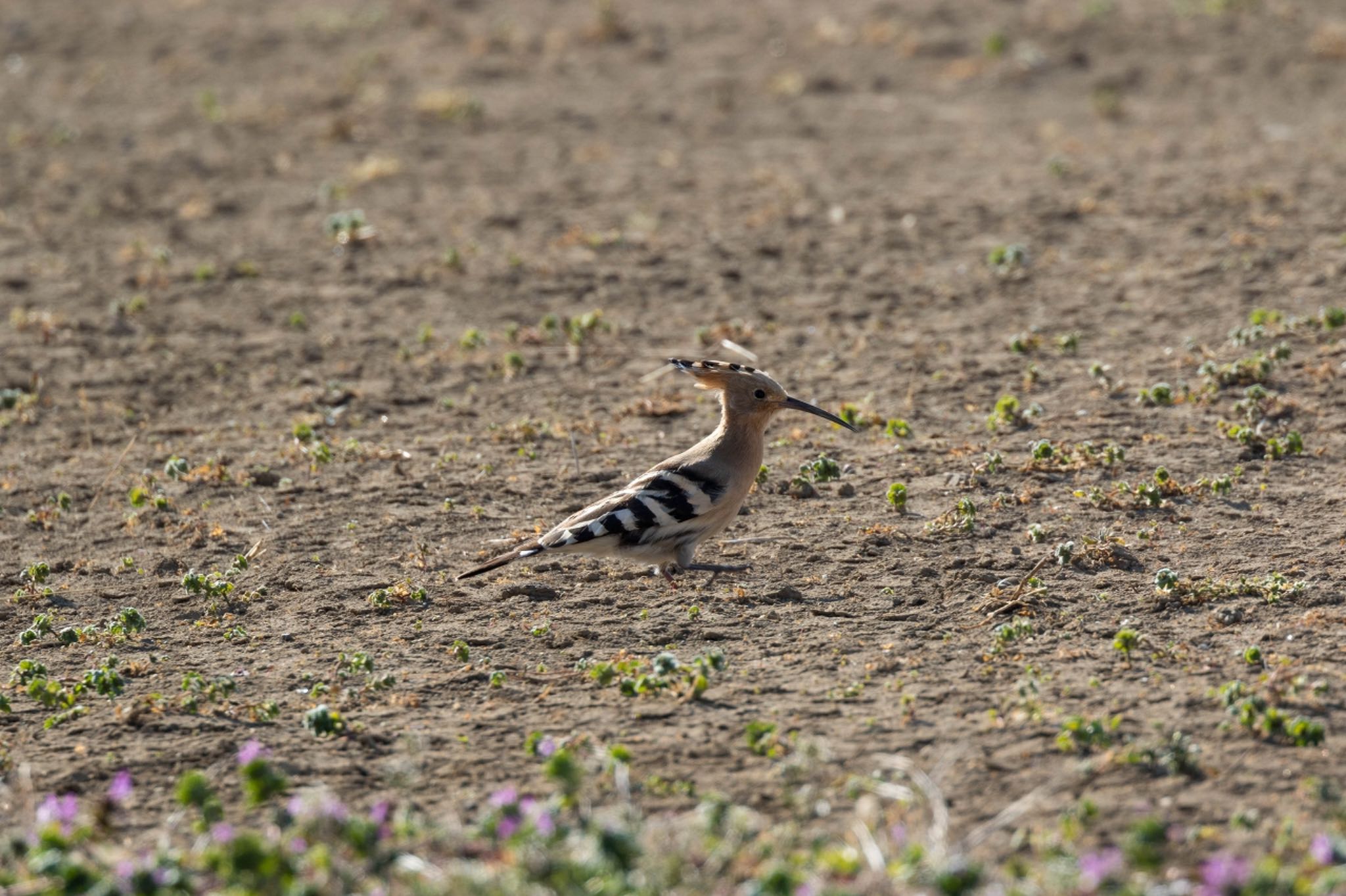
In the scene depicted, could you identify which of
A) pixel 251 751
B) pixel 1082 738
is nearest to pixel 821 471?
pixel 1082 738

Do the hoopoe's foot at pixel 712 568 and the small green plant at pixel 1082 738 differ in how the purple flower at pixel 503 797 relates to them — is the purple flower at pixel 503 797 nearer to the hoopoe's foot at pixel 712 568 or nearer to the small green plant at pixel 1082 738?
the small green plant at pixel 1082 738

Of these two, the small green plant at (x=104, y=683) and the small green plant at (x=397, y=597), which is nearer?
the small green plant at (x=104, y=683)

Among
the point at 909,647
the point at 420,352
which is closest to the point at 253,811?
the point at 909,647

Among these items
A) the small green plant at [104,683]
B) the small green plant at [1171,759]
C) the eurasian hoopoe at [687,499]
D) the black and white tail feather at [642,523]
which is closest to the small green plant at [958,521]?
the eurasian hoopoe at [687,499]

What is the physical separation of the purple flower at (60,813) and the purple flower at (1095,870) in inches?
100

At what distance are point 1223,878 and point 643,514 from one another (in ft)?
9.40

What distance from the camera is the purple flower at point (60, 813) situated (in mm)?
4082

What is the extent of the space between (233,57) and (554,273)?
279 inches

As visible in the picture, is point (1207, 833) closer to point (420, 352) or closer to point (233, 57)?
point (420, 352)

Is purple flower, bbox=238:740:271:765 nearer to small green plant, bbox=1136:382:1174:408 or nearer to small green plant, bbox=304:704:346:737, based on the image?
small green plant, bbox=304:704:346:737

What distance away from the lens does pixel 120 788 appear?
4.11 m

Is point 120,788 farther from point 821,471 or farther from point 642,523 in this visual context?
point 821,471

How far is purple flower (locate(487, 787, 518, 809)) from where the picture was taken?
4.03 meters

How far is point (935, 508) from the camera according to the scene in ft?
21.7
